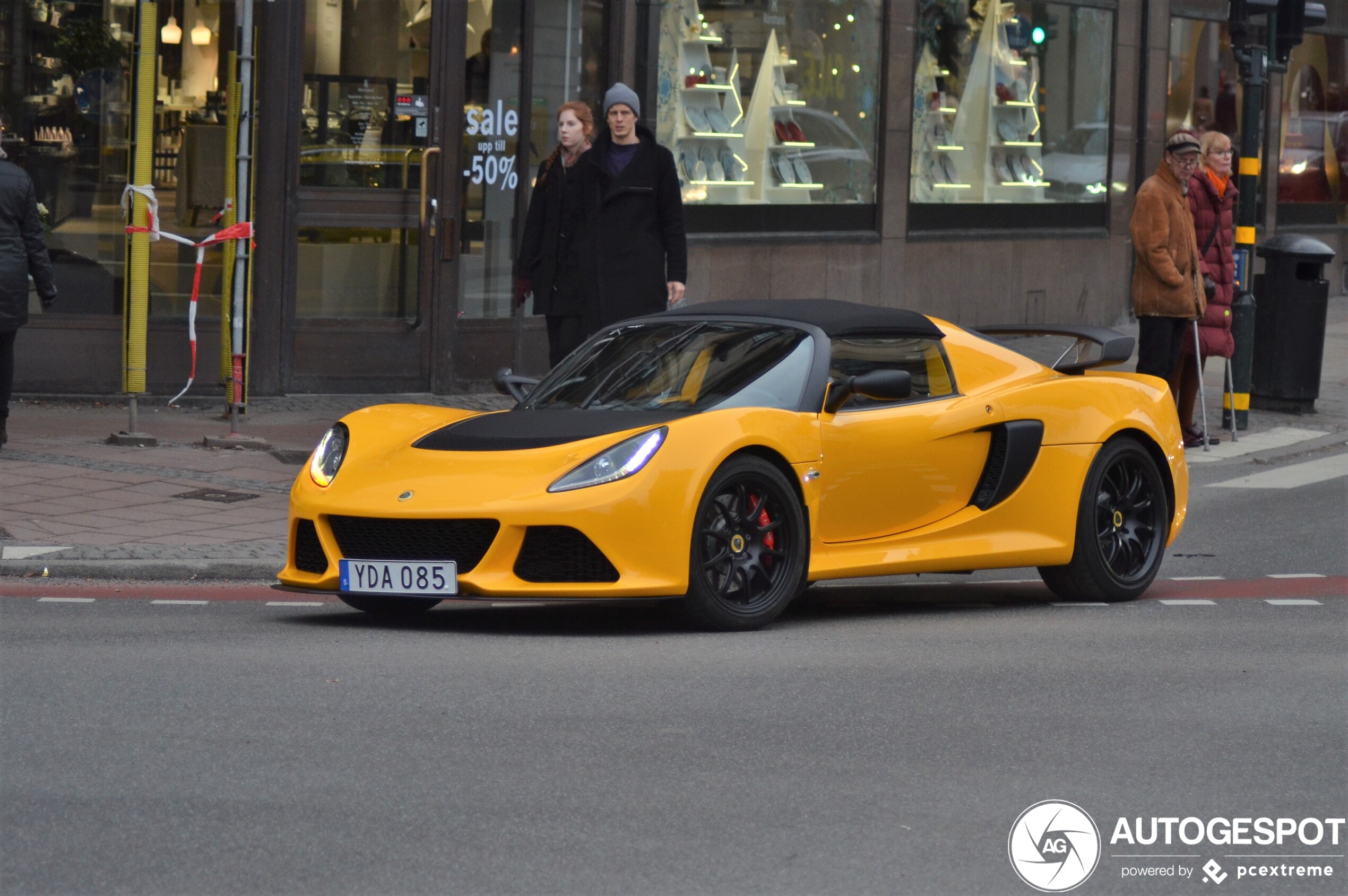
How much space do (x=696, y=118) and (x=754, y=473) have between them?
10857 millimetres

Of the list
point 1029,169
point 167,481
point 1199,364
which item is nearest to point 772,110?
point 1029,169

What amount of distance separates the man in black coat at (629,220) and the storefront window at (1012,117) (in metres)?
9.15

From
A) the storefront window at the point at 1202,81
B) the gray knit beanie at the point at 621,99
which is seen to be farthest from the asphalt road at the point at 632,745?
the storefront window at the point at 1202,81

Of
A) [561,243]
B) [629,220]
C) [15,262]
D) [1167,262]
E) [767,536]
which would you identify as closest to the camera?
[767,536]

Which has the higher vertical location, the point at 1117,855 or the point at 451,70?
the point at 451,70

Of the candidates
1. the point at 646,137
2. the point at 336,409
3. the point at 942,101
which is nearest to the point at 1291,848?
the point at 646,137

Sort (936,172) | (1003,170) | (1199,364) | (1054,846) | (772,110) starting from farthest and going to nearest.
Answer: (1003,170), (936,172), (772,110), (1199,364), (1054,846)

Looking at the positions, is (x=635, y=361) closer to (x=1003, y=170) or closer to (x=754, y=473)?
(x=754, y=473)

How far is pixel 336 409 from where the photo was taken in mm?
13930

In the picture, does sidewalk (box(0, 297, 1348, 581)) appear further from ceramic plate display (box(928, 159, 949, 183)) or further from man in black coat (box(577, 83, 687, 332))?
ceramic plate display (box(928, 159, 949, 183))

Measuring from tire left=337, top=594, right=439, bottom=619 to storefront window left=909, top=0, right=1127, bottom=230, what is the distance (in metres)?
12.3

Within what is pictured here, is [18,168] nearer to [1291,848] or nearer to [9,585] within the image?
[9,585]

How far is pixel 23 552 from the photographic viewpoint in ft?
29.0

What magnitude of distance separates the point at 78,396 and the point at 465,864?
9962mm
